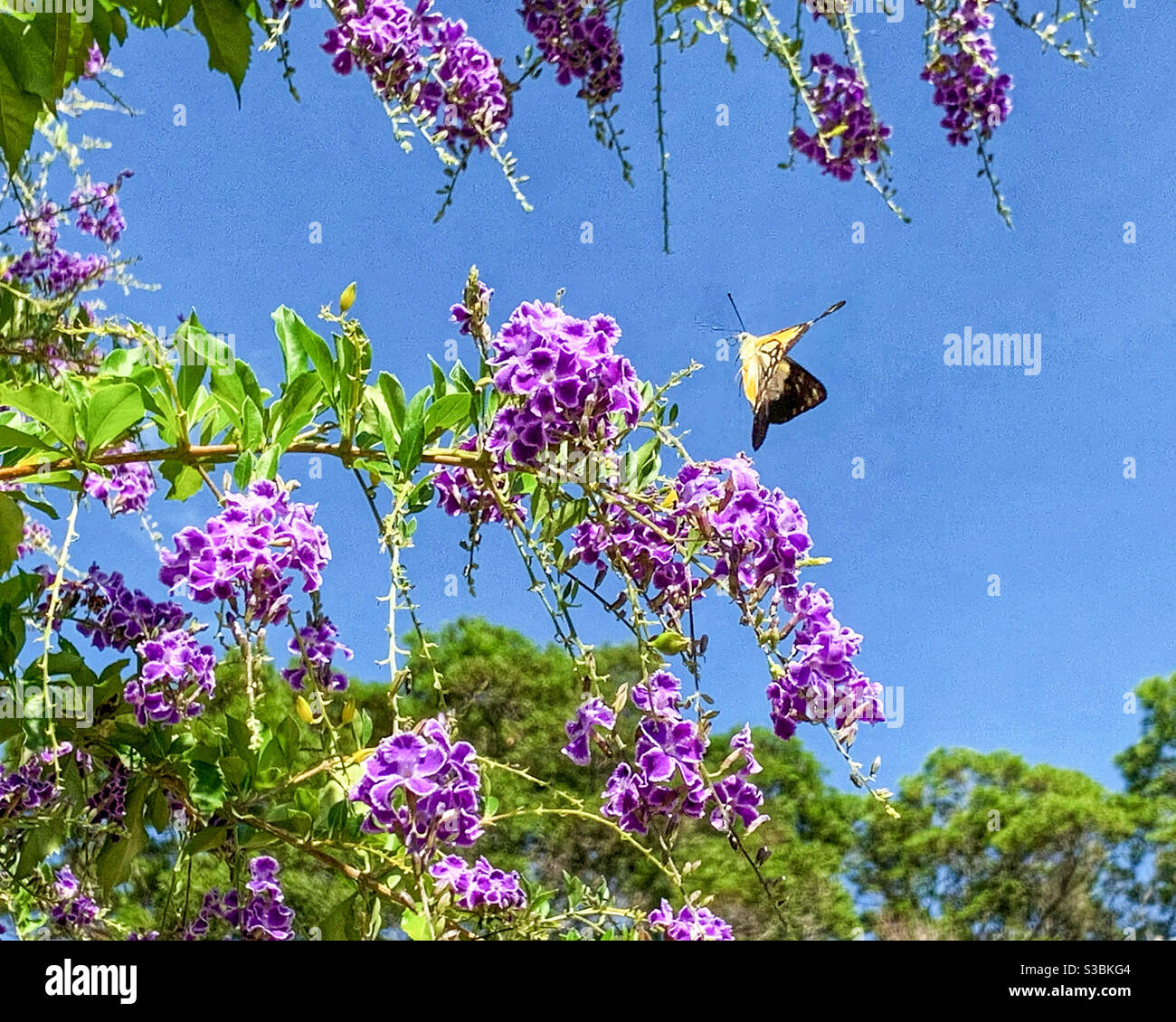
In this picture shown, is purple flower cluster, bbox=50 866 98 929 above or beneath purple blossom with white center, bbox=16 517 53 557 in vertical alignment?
beneath

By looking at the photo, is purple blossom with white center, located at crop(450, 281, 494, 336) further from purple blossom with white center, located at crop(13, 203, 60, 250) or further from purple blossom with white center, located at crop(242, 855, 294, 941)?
purple blossom with white center, located at crop(13, 203, 60, 250)

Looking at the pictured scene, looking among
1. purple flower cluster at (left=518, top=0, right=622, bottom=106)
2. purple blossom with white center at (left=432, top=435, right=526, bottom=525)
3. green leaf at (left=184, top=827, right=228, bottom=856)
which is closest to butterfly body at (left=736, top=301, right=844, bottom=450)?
purple flower cluster at (left=518, top=0, right=622, bottom=106)

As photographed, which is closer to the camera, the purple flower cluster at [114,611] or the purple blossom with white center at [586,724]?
the purple blossom with white center at [586,724]

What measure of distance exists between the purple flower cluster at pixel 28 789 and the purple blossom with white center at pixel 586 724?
727 millimetres

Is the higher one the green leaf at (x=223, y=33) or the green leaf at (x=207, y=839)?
the green leaf at (x=223, y=33)

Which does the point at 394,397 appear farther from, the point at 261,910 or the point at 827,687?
the point at 261,910

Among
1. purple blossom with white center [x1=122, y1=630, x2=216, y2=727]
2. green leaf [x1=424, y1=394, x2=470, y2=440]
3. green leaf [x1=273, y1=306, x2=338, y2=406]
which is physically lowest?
purple blossom with white center [x1=122, y1=630, x2=216, y2=727]

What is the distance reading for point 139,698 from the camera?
130 cm

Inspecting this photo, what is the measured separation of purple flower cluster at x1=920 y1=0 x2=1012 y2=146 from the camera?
2.29 metres

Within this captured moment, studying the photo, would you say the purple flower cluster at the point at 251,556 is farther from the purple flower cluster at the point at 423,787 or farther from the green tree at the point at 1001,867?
the green tree at the point at 1001,867

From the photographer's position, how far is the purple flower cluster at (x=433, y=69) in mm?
1772

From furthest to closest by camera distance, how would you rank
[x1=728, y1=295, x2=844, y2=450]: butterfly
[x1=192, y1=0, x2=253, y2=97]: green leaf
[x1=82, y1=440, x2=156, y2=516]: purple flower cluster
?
[x1=728, y1=295, x2=844, y2=450]: butterfly < [x1=82, y1=440, x2=156, y2=516]: purple flower cluster < [x1=192, y1=0, x2=253, y2=97]: green leaf

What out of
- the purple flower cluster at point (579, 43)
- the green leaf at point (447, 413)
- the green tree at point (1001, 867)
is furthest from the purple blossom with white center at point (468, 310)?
the green tree at point (1001, 867)
